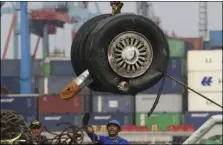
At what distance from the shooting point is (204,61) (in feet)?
181

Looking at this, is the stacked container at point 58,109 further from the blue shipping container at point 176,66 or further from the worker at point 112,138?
the worker at point 112,138

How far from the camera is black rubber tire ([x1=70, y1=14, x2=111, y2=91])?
17.8 feet

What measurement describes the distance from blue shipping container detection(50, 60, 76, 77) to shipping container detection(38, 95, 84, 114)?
162 inches

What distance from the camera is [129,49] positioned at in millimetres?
5273

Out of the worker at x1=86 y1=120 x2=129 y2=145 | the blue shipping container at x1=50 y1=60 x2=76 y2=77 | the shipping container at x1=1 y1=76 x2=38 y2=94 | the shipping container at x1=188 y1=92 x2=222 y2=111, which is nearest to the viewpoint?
the worker at x1=86 y1=120 x2=129 y2=145

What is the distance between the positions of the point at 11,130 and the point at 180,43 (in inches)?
2110

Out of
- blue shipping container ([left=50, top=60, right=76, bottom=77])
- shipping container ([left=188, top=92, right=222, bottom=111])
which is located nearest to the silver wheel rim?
shipping container ([left=188, top=92, right=222, bottom=111])

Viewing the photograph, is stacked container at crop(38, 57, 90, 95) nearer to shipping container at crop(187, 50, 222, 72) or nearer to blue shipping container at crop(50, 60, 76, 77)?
blue shipping container at crop(50, 60, 76, 77)

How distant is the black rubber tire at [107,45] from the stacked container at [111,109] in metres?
46.3

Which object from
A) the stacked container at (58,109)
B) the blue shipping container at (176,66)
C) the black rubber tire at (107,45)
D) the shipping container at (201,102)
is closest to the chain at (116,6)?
the black rubber tire at (107,45)

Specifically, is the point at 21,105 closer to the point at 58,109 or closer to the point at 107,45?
the point at 58,109

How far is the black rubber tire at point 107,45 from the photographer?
5.20 meters

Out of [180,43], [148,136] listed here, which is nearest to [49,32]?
[180,43]

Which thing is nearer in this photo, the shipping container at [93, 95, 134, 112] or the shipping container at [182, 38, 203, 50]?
the shipping container at [93, 95, 134, 112]
